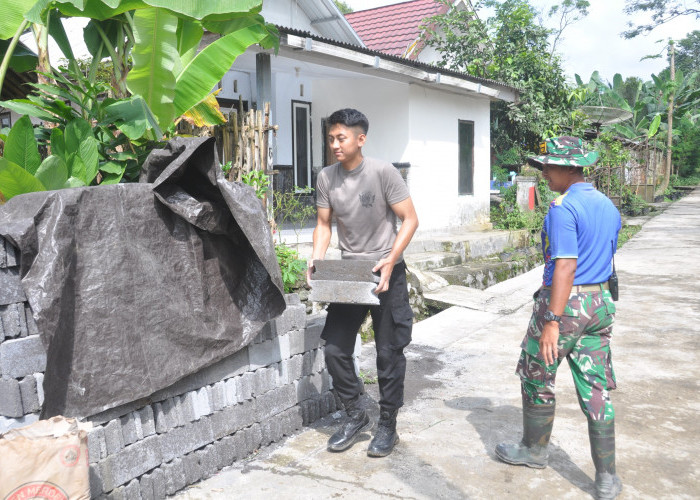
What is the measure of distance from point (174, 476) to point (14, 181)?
5.53 feet

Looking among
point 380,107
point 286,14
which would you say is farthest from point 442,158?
point 286,14

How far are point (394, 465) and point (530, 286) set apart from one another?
627cm

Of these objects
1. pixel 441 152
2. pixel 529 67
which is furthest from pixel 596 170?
pixel 441 152

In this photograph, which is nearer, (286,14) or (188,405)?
(188,405)

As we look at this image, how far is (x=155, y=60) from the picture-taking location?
3943mm

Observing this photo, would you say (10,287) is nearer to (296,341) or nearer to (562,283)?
(296,341)

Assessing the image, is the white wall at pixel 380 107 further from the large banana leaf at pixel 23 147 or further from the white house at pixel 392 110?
the large banana leaf at pixel 23 147

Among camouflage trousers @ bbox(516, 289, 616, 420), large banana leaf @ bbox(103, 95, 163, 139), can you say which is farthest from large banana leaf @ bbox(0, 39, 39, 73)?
camouflage trousers @ bbox(516, 289, 616, 420)

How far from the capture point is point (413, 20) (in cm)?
1644

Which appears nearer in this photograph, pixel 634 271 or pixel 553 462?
pixel 553 462

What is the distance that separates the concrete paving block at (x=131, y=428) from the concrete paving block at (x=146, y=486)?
20 cm

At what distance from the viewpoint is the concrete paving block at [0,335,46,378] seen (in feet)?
8.65

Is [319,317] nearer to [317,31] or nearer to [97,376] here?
[97,376]

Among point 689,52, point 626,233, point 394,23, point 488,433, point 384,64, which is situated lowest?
point 488,433
